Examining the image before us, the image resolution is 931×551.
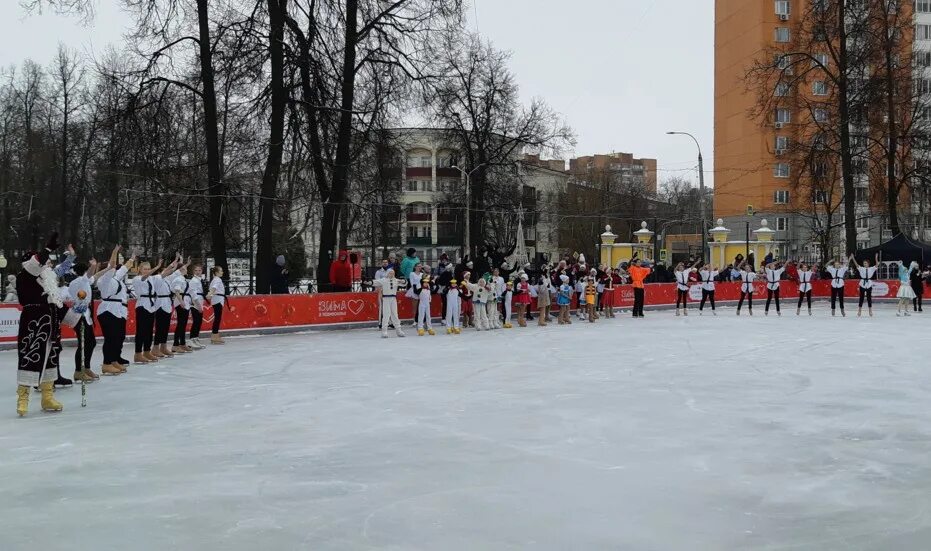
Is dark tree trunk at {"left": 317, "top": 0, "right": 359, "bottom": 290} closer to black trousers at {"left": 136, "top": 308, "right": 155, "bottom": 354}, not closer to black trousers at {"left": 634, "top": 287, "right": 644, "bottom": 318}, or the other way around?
black trousers at {"left": 634, "top": 287, "right": 644, "bottom": 318}

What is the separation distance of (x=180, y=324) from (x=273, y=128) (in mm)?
10594

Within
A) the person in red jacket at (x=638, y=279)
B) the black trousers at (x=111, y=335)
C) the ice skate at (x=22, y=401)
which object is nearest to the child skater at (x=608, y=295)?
the person in red jacket at (x=638, y=279)

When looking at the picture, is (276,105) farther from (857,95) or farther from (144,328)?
(857,95)

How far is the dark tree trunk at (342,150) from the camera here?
27531 millimetres

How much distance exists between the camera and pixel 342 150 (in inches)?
1107

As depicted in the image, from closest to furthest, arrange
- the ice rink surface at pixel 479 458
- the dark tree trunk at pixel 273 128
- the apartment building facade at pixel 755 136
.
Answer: the ice rink surface at pixel 479 458 < the dark tree trunk at pixel 273 128 < the apartment building facade at pixel 755 136

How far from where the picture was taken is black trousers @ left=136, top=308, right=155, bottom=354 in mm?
15035

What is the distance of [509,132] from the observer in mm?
47406

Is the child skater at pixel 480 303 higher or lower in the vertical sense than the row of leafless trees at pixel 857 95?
lower

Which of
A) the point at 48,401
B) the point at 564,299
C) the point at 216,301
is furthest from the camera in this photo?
the point at 564,299

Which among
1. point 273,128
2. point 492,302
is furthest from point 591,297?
point 273,128

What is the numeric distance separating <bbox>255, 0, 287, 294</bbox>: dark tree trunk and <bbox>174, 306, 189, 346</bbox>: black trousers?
310 inches

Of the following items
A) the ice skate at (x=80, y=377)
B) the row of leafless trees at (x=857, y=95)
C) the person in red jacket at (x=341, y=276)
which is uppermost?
the row of leafless trees at (x=857, y=95)

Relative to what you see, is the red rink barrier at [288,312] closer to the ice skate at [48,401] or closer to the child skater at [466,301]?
the child skater at [466,301]
